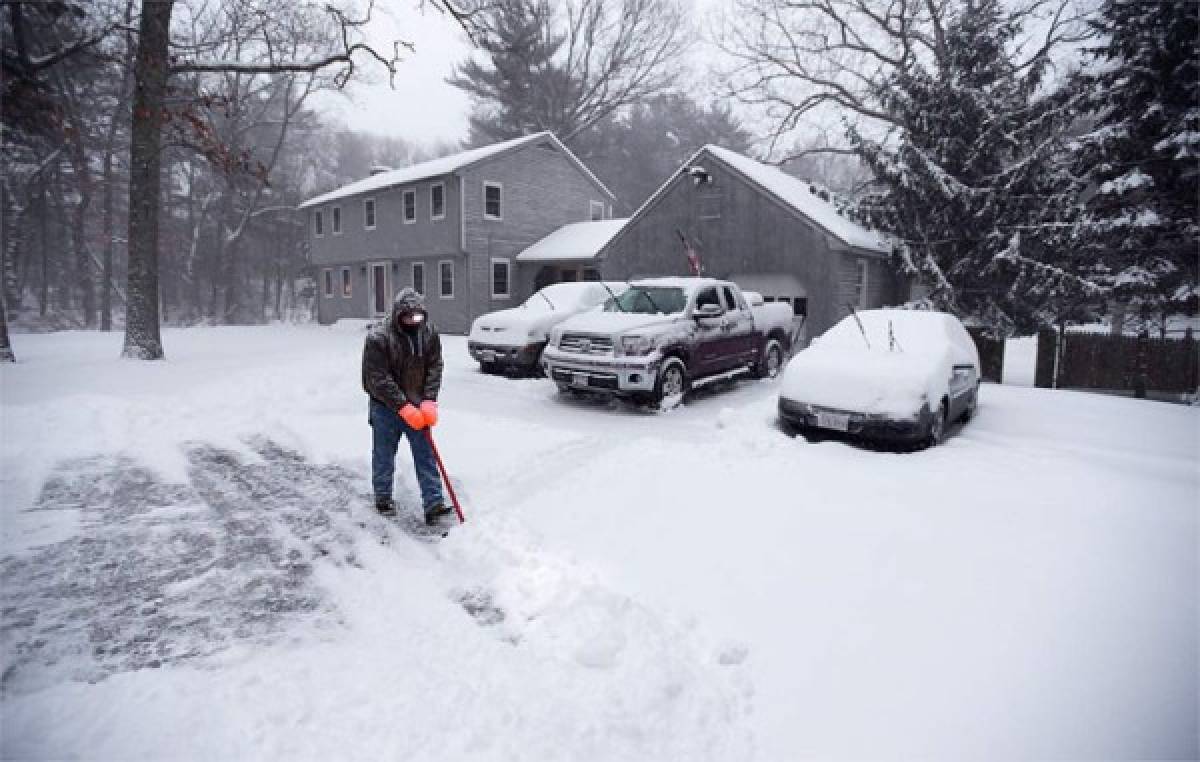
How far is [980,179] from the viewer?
1472 centimetres

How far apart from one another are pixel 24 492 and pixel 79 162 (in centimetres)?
2664

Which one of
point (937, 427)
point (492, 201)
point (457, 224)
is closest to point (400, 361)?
point (937, 427)

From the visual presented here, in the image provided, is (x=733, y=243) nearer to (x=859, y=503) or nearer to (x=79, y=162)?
(x=859, y=503)

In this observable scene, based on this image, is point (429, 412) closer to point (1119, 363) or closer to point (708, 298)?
point (708, 298)

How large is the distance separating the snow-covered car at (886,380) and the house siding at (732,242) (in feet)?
25.2

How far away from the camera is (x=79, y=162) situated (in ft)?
78.5

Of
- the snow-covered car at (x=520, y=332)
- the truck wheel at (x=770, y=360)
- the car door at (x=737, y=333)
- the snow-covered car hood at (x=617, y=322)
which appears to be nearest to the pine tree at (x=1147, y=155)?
the truck wheel at (x=770, y=360)

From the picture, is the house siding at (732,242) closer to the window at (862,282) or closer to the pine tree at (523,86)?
the window at (862,282)

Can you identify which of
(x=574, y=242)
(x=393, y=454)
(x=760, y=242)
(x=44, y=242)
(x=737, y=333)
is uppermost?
(x=44, y=242)

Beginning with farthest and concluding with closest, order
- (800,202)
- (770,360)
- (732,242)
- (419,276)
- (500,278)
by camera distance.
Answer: (419,276) < (500,278) < (732,242) < (800,202) < (770,360)

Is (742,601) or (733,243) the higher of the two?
(733,243)

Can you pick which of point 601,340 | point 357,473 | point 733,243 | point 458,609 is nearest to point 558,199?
point 733,243

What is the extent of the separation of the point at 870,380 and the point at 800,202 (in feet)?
38.3

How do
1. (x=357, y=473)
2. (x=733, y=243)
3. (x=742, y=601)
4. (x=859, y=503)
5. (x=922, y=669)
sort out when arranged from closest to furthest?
(x=922, y=669)
(x=742, y=601)
(x=859, y=503)
(x=357, y=473)
(x=733, y=243)
